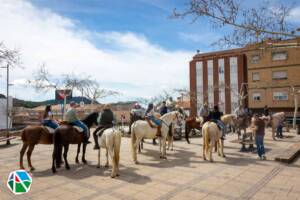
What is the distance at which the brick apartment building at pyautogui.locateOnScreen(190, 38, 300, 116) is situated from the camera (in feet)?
111

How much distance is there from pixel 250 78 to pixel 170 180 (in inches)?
1365

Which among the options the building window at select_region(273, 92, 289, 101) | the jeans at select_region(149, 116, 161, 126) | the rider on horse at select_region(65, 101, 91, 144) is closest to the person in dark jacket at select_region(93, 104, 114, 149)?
the rider on horse at select_region(65, 101, 91, 144)

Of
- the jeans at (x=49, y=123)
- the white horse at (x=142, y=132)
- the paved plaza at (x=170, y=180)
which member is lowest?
the paved plaza at (x=170, y=180)

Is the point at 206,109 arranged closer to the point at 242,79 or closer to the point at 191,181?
the point at 191,181

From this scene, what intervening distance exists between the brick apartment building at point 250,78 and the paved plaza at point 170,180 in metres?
21.3

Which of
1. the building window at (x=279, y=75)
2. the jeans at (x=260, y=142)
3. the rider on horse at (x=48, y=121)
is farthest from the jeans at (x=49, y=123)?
the building window at (x=279, y=75)

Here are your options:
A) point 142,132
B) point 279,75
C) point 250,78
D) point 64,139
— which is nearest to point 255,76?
point 250,78

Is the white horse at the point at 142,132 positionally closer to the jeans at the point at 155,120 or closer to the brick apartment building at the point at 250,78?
the jeans at the point at 155,120

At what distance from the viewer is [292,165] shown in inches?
314

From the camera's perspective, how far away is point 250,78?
3694cm

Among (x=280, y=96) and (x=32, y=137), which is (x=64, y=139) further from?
(x=280, y=96)

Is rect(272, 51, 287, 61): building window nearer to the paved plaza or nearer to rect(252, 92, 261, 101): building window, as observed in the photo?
rect(252, 92, 261, 101): building window

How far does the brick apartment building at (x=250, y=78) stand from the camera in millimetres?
33969

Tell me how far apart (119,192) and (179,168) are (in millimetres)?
2804
